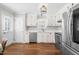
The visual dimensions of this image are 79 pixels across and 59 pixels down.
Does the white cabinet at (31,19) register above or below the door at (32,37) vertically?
above

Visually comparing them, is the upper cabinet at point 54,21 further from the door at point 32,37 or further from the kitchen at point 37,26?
the door at point 32,37

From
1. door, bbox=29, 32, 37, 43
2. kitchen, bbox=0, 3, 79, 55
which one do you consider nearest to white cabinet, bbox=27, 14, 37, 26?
kitchen, bbox=0, 3, 79, 55

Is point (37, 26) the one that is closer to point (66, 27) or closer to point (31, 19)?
point (31, 19)

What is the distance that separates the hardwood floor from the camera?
1543 millimetres

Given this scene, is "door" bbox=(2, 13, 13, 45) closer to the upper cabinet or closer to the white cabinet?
the white cabinet

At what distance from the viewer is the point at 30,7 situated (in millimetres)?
1562

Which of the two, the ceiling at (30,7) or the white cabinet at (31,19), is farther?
the white cabinet at (31,19)

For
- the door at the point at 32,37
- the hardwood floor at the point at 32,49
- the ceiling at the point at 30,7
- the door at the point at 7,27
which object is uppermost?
the ceiling at the point at 30,7

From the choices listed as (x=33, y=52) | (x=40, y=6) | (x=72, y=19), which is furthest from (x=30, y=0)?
(x=33, y=52)

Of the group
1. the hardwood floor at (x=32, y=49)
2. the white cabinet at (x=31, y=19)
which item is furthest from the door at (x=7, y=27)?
the white cabinet at (x=31, y=19)

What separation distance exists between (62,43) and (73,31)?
9.5 inches

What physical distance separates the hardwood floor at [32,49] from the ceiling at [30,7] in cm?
45

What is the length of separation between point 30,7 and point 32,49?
56cm

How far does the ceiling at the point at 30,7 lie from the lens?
1496mm
